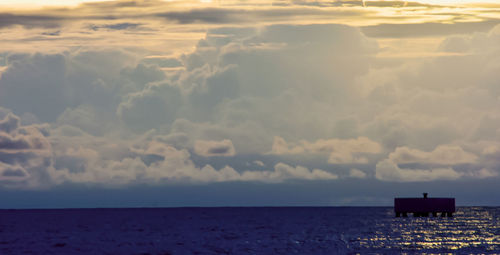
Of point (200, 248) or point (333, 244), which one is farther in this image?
point (333, 244)

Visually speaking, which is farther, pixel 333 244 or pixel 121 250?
pixel 333 244

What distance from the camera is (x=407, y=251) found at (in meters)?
90.2

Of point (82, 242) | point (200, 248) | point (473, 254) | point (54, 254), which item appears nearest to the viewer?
point (473, 254)

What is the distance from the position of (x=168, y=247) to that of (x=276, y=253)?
61.6 feet

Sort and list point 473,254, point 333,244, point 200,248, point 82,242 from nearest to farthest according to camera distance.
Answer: point 473,254 → point 200,248 → point 333,244 → point 82,242

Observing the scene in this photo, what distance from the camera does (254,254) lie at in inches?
3469

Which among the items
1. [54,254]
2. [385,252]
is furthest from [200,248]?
[385,252]

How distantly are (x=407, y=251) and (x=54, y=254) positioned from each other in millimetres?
45441

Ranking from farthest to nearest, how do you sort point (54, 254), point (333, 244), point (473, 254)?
point (333, 244) → point (54, 254) → point (473, 254)

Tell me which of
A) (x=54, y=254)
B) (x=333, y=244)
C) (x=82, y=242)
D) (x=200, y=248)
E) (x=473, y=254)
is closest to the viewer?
(x=473, y=254)

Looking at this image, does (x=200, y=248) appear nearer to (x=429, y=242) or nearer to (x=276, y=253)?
(x=276, y=253)

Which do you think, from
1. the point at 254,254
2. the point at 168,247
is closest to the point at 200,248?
the point at 168,247

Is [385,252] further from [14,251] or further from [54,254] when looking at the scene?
[14,251]

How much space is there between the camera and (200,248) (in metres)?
98.1
